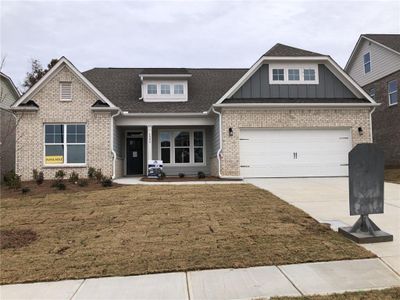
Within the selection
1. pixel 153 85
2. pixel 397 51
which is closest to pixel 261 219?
pixel 153 85

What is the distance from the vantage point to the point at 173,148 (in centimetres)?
1855

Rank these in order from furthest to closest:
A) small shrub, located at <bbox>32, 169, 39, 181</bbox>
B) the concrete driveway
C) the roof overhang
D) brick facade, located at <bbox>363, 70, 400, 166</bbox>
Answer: brick facade, located at <bbox>363, 70, 400, 166</bbox> → the roof overhang → small shrub, located at <bbox>32, 169, 39, 181</bbox> → the concrete driveway

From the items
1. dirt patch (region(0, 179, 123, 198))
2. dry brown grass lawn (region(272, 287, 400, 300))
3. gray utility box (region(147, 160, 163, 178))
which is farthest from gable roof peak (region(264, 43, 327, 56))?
dry brown grass lawn (region(272, 287, 400, 300))

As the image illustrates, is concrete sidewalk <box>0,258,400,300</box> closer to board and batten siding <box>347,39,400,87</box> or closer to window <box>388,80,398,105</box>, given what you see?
window <box>388,80,398,105</box>

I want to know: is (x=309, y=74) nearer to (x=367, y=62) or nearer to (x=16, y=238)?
(x=367, y=62)

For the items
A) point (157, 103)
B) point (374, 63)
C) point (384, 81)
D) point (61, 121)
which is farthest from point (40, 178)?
point (374, 63)

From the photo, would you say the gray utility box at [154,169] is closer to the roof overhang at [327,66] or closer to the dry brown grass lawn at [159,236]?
the roof overhang at [327,66]

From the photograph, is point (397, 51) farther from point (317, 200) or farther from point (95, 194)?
point (95, 194)

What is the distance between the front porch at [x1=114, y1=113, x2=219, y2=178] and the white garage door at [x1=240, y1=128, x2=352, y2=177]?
10.0 feet

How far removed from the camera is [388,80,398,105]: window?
19969mm

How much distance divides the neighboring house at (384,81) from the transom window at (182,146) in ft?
37.4

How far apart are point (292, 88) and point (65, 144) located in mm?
10856

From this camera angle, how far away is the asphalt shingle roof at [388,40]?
20172mm

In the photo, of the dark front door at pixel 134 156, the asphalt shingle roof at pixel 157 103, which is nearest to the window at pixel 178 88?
the asphalt shingle roof at pixel 157 103
